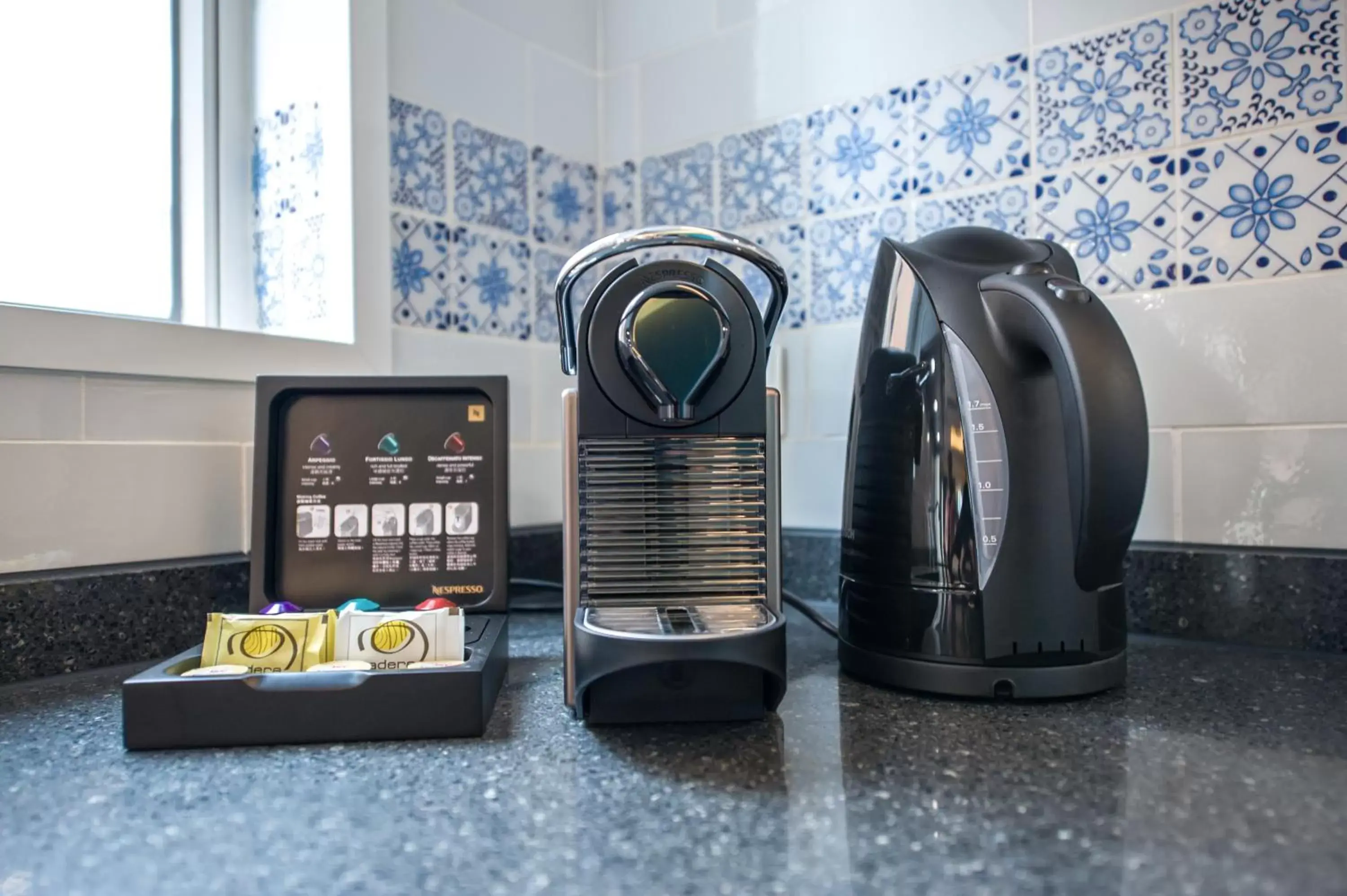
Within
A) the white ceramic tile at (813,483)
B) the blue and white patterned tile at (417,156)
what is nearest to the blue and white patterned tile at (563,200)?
the blue and white patterned tile at (417,156)

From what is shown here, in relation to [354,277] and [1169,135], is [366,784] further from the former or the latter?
[1169,135]

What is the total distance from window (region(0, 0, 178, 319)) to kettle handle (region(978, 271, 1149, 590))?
0.73 m

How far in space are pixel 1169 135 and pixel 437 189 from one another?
0.66 meters

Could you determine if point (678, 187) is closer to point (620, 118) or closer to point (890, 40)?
point (620, 118)

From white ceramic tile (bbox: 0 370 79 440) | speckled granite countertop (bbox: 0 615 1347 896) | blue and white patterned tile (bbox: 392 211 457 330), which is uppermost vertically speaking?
blue and white patterned tile (bbox: 392 211 457 330)

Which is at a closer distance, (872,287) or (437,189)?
(872,287)

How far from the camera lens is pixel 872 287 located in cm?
60

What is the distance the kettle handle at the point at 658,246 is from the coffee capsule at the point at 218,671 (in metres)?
0.25

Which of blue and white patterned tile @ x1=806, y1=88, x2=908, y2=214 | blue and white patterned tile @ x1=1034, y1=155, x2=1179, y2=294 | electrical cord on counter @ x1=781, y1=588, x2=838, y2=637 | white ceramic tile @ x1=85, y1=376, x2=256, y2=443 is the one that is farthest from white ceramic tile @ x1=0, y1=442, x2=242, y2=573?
blue and white patterned tile @ x1=1034, y1=155, x2=1179, y2=294

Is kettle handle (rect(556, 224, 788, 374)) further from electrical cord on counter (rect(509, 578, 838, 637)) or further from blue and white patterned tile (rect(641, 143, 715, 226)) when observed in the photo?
blue and white patterned tile (rect(641, 143, 715, 226))

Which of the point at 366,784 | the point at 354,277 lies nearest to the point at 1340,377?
the point at 366,784

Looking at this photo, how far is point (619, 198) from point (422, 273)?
28 cm

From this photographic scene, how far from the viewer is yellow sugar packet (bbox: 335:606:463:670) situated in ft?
1.66

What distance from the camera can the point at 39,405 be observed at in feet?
2.08
